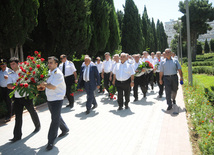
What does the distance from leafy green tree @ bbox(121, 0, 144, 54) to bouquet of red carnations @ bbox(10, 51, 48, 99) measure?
2724 centimetres

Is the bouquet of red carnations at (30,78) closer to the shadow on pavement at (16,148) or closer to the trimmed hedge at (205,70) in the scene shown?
the shadow on pavement at (16,148)

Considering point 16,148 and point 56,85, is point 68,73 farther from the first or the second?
point 16,148

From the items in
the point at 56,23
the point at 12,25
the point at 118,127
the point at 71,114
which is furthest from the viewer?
the point at 56,23

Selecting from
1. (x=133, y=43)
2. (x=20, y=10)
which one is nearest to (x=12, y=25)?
(x=20, y=10)

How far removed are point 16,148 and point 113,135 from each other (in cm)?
234

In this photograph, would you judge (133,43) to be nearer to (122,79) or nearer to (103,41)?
(103,41)

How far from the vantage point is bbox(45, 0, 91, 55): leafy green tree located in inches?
496

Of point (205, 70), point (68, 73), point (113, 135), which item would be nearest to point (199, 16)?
point (205, 70)

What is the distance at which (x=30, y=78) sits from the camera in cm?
448

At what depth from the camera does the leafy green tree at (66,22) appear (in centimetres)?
1261

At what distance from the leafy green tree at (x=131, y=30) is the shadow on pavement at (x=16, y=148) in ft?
89.9

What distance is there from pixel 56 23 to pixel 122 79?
23.8ft

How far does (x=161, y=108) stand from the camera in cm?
779

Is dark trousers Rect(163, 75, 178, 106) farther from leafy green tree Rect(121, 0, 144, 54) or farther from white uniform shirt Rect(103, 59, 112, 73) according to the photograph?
leafy green tree Rect(121, 0, 144, 54)
